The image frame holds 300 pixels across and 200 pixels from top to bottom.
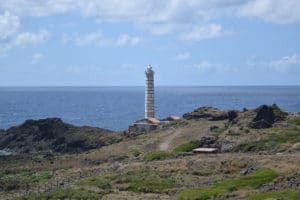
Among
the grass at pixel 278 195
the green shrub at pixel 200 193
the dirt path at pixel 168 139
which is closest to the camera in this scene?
the grass at pixel 278 195

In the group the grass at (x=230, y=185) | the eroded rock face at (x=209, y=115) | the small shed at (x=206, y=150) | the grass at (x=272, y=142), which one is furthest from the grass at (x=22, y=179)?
the eroded rock face at (x=209, y=115)

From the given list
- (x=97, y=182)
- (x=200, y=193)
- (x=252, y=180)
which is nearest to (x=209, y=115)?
(x=97, y=182)

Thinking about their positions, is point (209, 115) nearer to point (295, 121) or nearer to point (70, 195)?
point (295, 121)

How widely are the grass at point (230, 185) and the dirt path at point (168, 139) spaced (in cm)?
2346

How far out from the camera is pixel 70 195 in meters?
38.6

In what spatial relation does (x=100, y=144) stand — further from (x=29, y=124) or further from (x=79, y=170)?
(x=79, y=170)

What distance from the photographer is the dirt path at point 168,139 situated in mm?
64125

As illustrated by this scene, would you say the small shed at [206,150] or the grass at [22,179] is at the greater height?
the small shed at [206,150]

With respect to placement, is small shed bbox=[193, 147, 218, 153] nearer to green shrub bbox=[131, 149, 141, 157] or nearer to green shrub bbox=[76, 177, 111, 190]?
green shrub bbox=[131, 149, 141, 157]

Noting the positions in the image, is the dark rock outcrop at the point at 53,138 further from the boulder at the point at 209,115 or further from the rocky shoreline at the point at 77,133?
the boulder at the point at 209,115

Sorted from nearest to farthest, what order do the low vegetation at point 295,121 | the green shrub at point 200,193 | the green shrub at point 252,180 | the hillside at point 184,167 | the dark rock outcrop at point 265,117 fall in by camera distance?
the green shrub at point 200,193 < the green shrub at point 252,180 < the hillside at point 184,167 < the dark rock outcrop at point 265,117 < the low vegetation at point 295,121

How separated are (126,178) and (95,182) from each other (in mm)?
2249

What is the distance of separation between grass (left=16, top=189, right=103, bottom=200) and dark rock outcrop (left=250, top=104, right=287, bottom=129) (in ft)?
99.6

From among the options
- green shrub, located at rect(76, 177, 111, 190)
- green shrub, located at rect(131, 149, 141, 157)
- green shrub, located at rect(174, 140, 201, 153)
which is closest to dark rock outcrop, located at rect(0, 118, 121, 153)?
green shrub, located at rect(131, 149, 141, 157)
